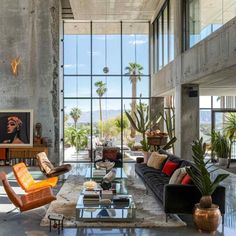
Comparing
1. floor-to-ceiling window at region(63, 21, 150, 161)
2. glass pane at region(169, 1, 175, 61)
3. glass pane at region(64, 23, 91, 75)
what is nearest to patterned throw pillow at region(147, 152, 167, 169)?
glass pane at region(169, 1, 175, 61)

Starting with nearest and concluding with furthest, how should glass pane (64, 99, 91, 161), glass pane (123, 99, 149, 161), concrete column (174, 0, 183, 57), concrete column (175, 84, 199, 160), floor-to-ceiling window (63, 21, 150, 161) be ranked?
concrete column (175, 84, 199, 160), concrete column (174, 0, 183, 57), glass pane (64, 99, 91, 161), floor-to-ceiling window (63, 21, 150, 161), glass pane (123, 99, 149, 161)

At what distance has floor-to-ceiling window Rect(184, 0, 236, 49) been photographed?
7.20 meters

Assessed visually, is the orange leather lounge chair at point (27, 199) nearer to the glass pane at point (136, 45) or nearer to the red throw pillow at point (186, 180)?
the red throw pillow at point (186, 180)

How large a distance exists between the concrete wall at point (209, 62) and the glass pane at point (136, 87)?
3399mm

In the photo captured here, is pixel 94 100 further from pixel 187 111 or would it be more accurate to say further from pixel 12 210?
pixel 12 210

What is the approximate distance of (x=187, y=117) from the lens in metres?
10.1

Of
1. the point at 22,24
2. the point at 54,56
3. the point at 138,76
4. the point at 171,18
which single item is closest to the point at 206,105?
the point at 138,76

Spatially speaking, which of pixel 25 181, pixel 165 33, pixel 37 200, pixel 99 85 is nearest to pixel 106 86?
pixel 99 85

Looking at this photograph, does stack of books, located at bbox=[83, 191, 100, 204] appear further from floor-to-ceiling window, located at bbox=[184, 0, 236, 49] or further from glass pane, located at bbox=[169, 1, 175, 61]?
glass pane, located at bbox=[169, 1, 175, 61]

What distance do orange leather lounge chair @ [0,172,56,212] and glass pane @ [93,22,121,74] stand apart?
9.77 meters

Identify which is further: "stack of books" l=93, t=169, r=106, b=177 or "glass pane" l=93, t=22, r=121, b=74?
"glass pane" l=93, t=22, r=121, b=74

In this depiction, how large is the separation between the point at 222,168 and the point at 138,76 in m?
5.49

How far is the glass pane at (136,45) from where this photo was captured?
595 inches

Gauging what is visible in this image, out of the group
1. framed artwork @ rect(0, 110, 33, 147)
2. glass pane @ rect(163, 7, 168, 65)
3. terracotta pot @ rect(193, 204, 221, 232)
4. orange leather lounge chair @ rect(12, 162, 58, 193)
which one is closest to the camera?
terracotta pot @ rect(193, 204, 221, 232)
